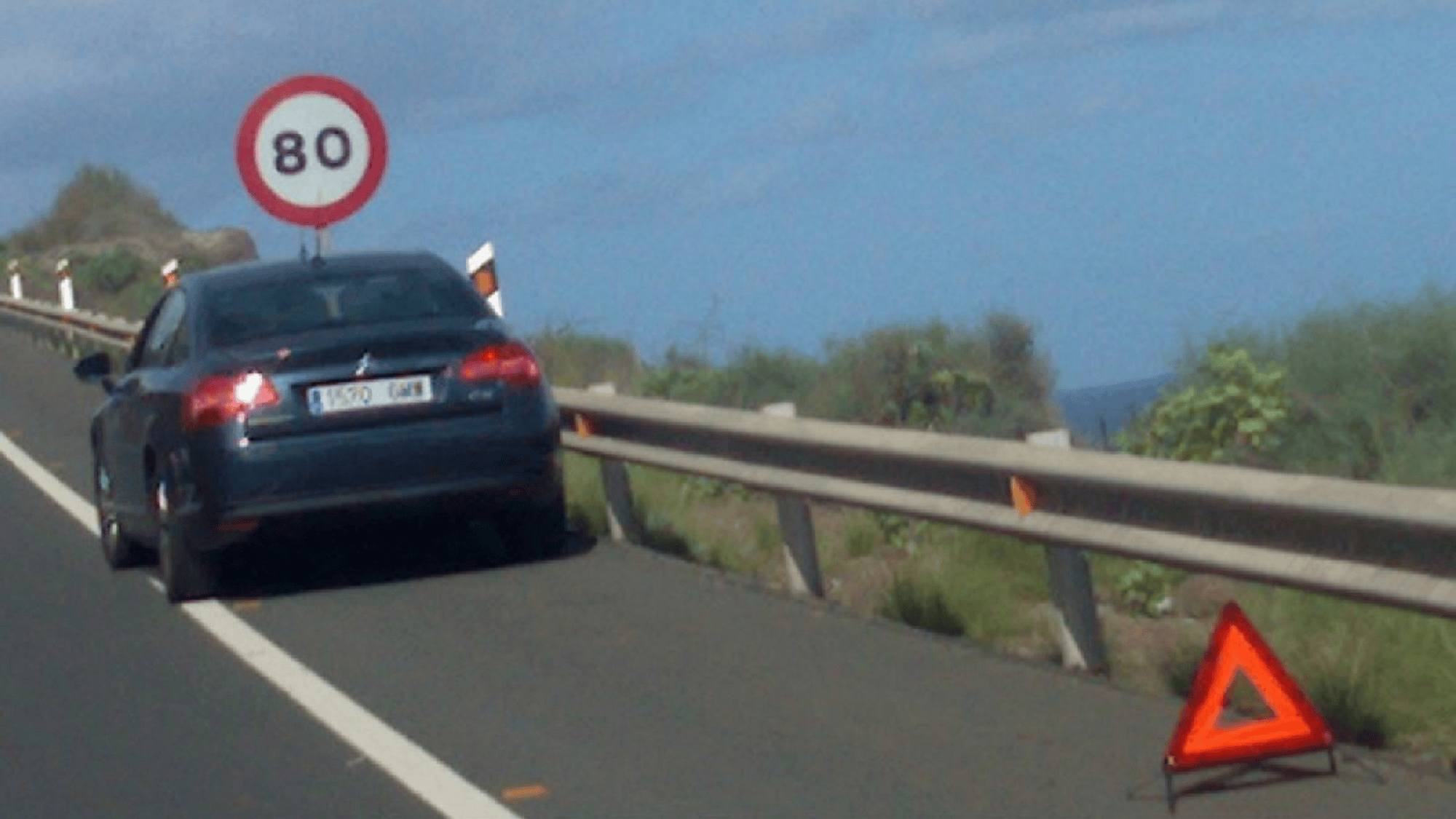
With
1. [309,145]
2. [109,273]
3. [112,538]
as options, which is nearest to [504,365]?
[112,538]

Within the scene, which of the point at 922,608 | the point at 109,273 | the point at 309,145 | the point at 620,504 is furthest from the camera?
the point at 109,273

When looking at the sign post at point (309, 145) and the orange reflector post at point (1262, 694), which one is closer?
the orange reflector post at point (1262, 694)

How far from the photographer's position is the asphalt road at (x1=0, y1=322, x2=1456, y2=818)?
7691 mm

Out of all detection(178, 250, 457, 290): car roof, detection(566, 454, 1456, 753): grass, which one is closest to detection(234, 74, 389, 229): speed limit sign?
detection(566, 454, 1456, 753): grass

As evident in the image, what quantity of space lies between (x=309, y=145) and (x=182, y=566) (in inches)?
210

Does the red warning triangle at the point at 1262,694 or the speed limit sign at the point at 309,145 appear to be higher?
the speed limit sign at the point at 309,145

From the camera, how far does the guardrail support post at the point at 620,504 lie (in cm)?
1381

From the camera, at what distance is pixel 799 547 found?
1167 cm

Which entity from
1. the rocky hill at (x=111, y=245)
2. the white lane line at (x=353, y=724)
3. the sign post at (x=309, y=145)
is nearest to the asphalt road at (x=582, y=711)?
the white lane line at (x=353, y=724)

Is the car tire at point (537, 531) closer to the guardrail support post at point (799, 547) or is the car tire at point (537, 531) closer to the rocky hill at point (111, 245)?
the guardrail support post at point (799, 547)

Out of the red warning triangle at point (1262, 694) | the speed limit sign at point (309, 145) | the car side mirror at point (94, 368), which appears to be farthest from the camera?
the speed limit sign at point (309, 145)

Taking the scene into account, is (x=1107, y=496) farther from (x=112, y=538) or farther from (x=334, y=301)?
(x=112, y=538)

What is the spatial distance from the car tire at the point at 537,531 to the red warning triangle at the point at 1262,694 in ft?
18.5

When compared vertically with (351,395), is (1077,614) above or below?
below
